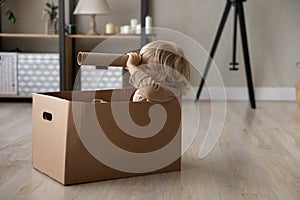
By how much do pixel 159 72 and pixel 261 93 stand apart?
264 centimetres

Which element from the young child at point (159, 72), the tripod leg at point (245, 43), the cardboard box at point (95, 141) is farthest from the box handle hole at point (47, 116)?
the tripod leg at point (245, 43)

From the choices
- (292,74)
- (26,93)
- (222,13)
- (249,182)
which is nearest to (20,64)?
(26,93)

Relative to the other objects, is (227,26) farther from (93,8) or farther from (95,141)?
(95,141)

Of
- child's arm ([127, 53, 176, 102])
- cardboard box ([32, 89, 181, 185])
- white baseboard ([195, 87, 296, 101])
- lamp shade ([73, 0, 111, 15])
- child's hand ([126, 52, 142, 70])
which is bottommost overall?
white baseboard ([195, 87, 296, 101])

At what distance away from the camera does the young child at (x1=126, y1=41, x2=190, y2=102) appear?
2.14 m

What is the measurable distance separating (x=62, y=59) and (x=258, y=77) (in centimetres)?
161

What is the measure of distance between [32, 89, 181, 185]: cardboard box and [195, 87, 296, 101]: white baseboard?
2371 millimetres

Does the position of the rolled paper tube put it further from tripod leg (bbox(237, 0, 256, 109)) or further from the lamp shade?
the lamp shade

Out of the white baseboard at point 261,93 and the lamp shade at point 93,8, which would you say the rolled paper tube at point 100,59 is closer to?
the lamp shade at point 93,8

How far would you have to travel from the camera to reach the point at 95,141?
209 centimetres

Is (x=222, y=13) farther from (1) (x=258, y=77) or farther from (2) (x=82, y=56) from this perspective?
Result: (2) (x=82, y=56)

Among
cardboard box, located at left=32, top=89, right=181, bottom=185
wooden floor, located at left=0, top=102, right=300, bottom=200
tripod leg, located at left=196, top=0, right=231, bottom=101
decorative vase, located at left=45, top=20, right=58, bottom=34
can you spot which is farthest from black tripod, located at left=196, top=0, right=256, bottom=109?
cardboard box, located at left=32, top=89, right=181, bottom=185

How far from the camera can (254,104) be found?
416 centimetres

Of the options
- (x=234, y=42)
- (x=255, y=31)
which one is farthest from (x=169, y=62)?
(x=255, y=31)
